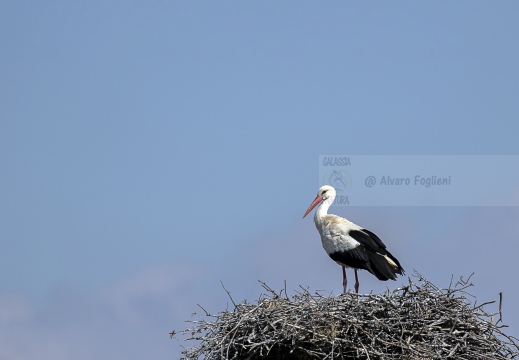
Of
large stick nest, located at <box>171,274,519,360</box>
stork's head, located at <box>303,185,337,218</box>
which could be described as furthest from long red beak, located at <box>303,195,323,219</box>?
large stick nest, located at <box>171,274,519,360</box>

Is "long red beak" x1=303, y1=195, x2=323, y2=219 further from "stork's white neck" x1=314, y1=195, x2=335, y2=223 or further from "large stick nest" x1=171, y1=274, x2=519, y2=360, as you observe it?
"large stick nest" x1=171, y1=274, x2=519, y2=360

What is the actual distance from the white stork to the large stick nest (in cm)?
153

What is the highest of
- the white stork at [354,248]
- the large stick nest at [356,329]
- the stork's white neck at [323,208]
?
the stork's white neck at [323,208]

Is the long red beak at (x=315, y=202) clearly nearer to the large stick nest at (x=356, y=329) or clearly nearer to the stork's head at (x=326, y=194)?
the stork's head at (x=326, y=194)

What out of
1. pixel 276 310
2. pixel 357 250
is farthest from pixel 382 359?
pixel 357 250

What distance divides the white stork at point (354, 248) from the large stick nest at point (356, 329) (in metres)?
1.53

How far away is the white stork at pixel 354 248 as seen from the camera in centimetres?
1312

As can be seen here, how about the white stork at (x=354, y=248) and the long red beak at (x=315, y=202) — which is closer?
the white stork at (x=354, y=248)

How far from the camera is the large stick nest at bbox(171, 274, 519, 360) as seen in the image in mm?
10945

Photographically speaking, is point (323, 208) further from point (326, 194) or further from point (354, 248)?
point (354, 248)

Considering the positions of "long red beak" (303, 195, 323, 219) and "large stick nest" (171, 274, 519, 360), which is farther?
"long red beak" (303, 195, 323, 219)

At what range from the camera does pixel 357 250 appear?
43.6 ft

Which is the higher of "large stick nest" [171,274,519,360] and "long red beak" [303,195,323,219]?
"long red beak" [303,195,323,219]

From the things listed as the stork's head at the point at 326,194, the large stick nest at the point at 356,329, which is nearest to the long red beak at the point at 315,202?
the stork's head at the point at 326,194
